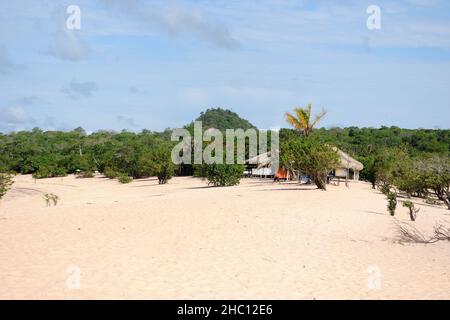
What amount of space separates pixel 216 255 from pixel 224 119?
126 m

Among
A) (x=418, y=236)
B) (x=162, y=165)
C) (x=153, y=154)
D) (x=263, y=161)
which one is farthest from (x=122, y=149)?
(x=418, y=236)

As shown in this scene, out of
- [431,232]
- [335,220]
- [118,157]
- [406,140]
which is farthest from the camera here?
[406,140]

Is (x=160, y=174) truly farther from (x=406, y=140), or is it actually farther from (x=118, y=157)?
(x=406, y=140)

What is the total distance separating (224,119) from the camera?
135750 mm

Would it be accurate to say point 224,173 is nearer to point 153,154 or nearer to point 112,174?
point 153,154

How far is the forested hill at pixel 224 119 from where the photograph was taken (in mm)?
131550

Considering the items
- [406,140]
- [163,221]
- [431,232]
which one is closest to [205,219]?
[163,221]

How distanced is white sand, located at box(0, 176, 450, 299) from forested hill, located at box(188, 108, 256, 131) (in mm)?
112519

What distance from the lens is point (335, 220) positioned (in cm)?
1633

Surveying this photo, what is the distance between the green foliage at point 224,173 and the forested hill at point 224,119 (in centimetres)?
9481
